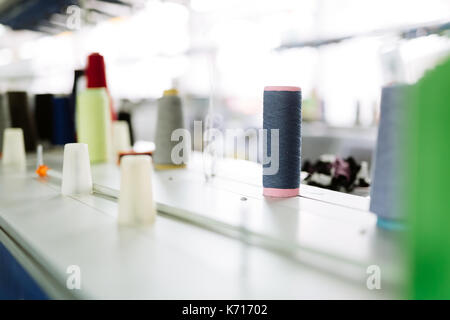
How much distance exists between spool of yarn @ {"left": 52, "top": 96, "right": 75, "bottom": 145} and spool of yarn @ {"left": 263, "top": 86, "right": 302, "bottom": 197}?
826 millimetres

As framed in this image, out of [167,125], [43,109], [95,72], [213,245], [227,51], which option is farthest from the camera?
[227,51]

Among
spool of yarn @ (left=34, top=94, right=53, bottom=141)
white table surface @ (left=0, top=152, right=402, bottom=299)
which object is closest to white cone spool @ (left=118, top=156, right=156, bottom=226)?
white table surface @ (left=0, top=152, right=402, bottom=299)

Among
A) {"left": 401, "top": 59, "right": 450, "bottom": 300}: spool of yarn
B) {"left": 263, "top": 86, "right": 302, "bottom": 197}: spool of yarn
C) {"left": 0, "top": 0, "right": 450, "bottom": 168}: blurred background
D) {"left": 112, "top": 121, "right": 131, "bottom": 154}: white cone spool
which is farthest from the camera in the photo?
{"left": 0, "top": 0, "right": 450, "bottom": 168}: blurred background

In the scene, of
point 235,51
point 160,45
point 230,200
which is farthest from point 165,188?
point 160,45

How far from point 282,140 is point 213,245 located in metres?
0.27

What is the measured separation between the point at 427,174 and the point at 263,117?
0.39m

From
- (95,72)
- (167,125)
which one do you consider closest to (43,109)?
(95,72)

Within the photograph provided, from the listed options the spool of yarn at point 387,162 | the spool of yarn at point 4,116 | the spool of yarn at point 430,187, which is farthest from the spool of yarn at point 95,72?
the spool of yarn at point 430,187

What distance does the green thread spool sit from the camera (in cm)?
108

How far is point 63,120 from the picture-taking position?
1332 millimetres

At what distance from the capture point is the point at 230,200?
0.69 metres

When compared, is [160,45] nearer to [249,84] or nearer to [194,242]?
[249,84]

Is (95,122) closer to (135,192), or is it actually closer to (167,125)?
(167,125)

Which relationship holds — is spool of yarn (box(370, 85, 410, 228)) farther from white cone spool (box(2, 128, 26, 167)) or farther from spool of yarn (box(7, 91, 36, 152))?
spool of yarn (box(7, 91, 36, 152))
